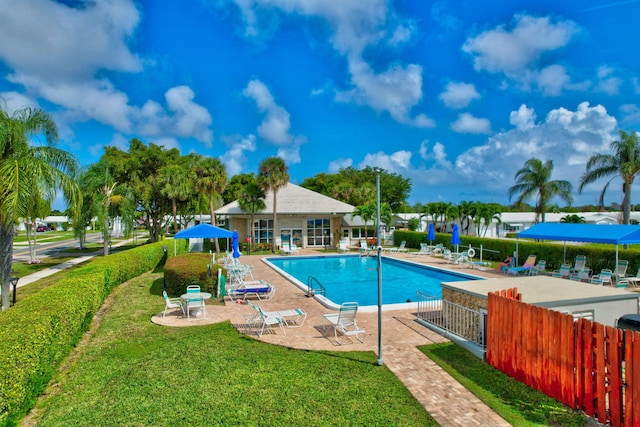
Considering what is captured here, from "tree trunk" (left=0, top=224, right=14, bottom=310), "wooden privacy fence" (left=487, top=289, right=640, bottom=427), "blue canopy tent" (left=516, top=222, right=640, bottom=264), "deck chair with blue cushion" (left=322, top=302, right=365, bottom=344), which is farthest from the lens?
"blue canopy tent" (left=516, top=222, right=640, bottom=264)

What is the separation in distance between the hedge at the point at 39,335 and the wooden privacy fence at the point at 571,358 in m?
8.09

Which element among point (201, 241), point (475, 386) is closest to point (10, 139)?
point (475, 386)

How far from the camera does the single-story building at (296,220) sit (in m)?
33.5

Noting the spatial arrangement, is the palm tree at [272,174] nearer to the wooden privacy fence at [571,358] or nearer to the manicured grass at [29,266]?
the manicured grass at [29,266]

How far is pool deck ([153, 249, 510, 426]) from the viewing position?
5829 millimetres

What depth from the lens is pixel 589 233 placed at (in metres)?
15.9

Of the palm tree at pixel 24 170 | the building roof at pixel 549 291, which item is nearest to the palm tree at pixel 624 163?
the building roof at pixel 549 291

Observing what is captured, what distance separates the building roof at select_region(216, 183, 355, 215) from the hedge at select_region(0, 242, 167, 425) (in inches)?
843

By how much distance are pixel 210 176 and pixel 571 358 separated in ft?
92.5

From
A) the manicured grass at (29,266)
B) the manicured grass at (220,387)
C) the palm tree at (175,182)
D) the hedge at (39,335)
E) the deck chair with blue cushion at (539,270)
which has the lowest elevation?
the manicured grass at (220,387)

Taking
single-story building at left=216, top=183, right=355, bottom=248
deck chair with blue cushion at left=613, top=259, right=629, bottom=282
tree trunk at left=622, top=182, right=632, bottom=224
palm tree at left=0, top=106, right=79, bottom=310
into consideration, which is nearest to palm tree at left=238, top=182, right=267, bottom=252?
single-story building at left=216, top=183, right=355, bottom=248

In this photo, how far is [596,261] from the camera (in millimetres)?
18438

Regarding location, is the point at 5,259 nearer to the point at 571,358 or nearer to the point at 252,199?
the point at 571,358

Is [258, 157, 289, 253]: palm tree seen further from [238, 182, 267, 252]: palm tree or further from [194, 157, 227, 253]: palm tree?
[194, 157, 227, 253]: palm tree
